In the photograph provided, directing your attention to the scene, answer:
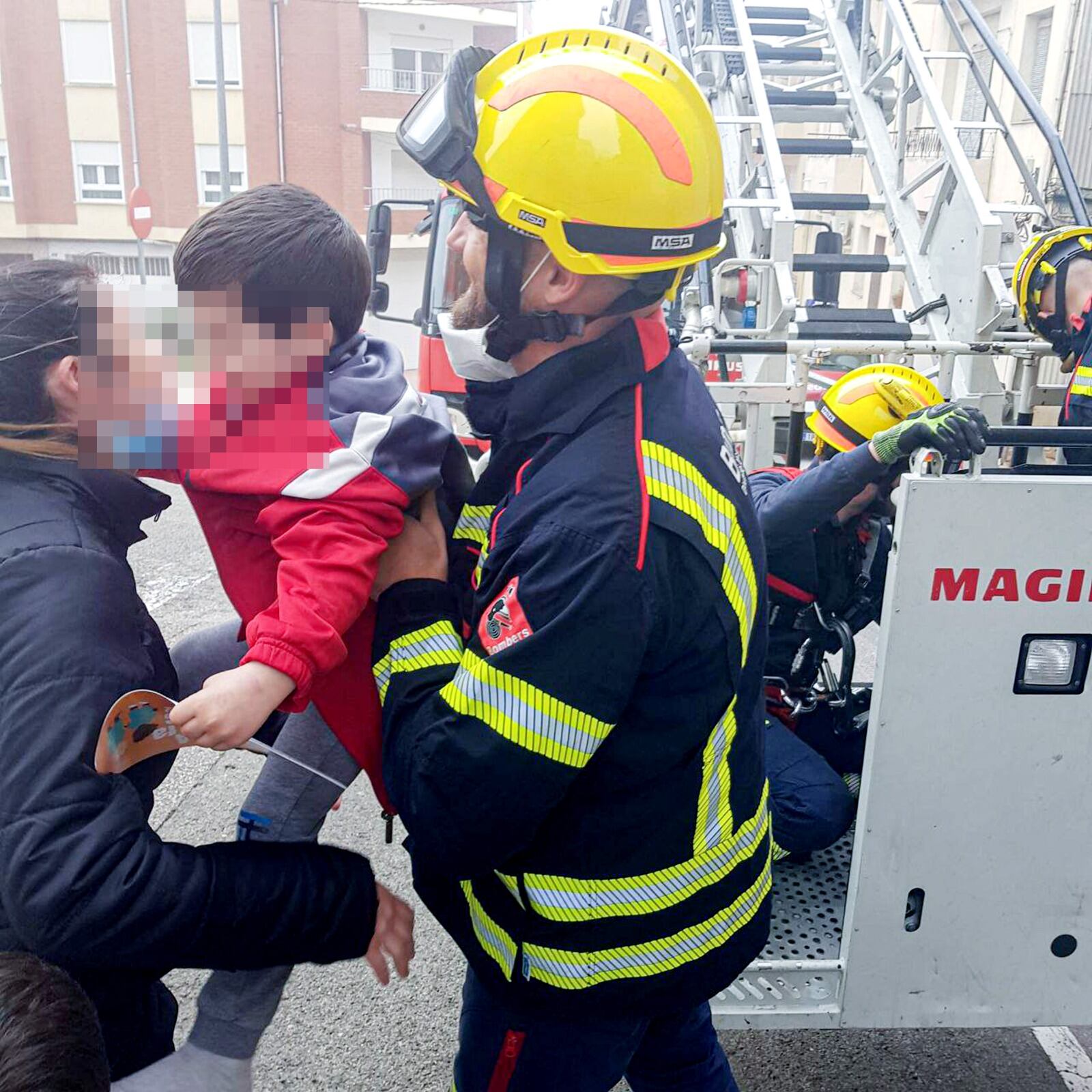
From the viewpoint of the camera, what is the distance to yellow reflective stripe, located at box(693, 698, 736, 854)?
162 cm

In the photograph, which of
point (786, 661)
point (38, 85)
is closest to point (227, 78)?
point (38, 85)

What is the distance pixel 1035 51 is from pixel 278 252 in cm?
1958

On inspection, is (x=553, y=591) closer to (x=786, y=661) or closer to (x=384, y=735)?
(x=384, y=735)

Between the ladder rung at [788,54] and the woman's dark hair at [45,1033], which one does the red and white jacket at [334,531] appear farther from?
the ladder rung at [788,54]

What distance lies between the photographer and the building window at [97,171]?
3394 centimetres

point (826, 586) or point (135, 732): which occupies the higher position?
point (135, 732)

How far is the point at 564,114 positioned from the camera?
4.88 ft

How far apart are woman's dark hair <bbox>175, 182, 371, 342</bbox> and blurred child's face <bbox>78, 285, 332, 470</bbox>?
0.04 metres

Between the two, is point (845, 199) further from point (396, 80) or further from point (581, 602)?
point (396, 80)

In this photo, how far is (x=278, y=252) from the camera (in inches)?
69.6

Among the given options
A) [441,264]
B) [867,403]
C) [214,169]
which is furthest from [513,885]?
[214,169]

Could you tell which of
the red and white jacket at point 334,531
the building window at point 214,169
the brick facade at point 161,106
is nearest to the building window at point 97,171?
the brick facade at point 161,106

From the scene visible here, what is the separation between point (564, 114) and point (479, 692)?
2.59 ft

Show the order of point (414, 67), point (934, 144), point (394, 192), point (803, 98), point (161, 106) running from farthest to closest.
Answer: point (414, 67), point (394, 192), point (161, 106), point (934, 144), point (803, 98)
